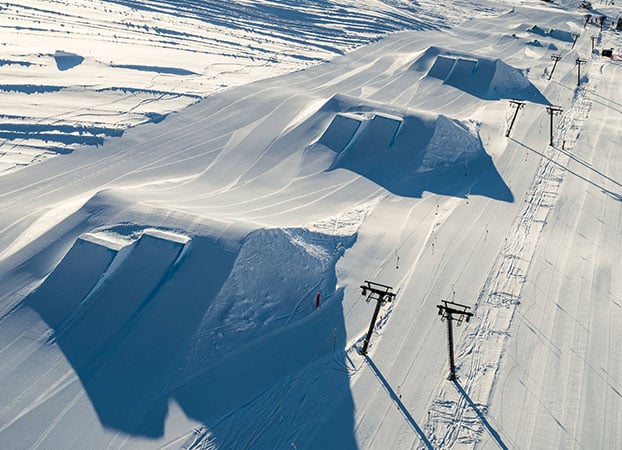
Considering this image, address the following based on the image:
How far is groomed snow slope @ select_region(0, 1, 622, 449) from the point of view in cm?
1455

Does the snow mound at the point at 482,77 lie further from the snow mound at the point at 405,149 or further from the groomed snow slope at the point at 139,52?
the snow mound at the point at 405,149

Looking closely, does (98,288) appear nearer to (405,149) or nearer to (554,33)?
(405,149)

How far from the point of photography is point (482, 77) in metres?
40.7

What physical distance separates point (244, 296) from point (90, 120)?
60.0 ft

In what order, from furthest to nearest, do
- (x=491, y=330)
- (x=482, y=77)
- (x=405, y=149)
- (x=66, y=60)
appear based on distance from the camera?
(x=482, y=77) < (x=66, y=60) < (x=405, y=149) < (x=491, y=330)

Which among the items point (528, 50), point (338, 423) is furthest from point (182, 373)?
point (528, 50)

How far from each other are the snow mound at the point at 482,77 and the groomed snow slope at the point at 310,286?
8.99m

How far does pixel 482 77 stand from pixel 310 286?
2829 centimetres

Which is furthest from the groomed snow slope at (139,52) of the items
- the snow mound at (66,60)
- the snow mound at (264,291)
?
the snow mound at (264,291)

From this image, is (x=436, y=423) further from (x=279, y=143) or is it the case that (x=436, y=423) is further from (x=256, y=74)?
(x=256, y=74)

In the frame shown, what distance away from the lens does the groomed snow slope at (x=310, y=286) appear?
47.7 feet

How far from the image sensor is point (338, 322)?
17703 millimetres

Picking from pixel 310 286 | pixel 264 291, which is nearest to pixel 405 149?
pixel 310 286

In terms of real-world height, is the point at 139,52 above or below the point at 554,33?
below
